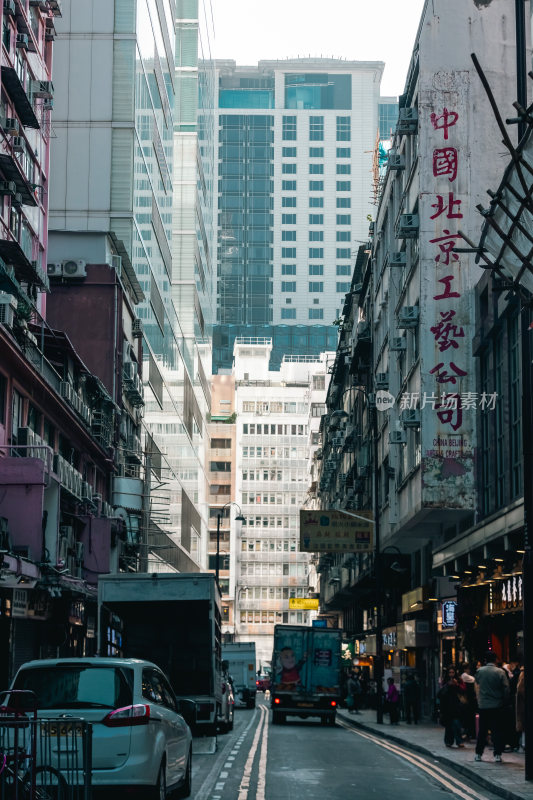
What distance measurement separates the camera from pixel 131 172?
58562mm

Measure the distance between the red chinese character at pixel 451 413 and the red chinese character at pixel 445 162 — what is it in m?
6.90

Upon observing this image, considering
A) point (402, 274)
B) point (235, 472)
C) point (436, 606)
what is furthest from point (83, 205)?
point (235, 472)

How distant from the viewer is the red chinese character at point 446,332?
37750 mm

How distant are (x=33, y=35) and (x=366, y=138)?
147m

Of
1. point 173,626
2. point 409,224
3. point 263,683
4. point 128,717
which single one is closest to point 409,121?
point 409,224

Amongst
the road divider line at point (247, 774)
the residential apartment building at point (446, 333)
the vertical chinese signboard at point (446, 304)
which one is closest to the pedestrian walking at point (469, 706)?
the residential apartment building at point (446, 333)

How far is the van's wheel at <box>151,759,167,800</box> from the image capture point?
1352cm

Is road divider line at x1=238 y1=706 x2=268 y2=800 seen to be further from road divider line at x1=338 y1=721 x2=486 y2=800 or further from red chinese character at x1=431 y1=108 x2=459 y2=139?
red chinese character at x1=431 y1=108 x2=459 y2=139

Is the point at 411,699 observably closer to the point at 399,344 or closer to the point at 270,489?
the point at 399,344

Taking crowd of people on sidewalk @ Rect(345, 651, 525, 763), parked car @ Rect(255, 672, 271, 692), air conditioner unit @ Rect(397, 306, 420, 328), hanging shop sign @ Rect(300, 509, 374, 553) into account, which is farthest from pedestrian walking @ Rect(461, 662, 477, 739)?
parked car @ Rect(255, 672, 271, 692)

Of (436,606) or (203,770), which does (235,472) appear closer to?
(436,606)

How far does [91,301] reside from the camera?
54.1 m

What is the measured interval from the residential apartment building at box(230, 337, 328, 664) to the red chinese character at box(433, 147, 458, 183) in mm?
94213

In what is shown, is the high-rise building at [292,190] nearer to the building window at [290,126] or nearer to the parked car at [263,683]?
the building window at [290,126]
